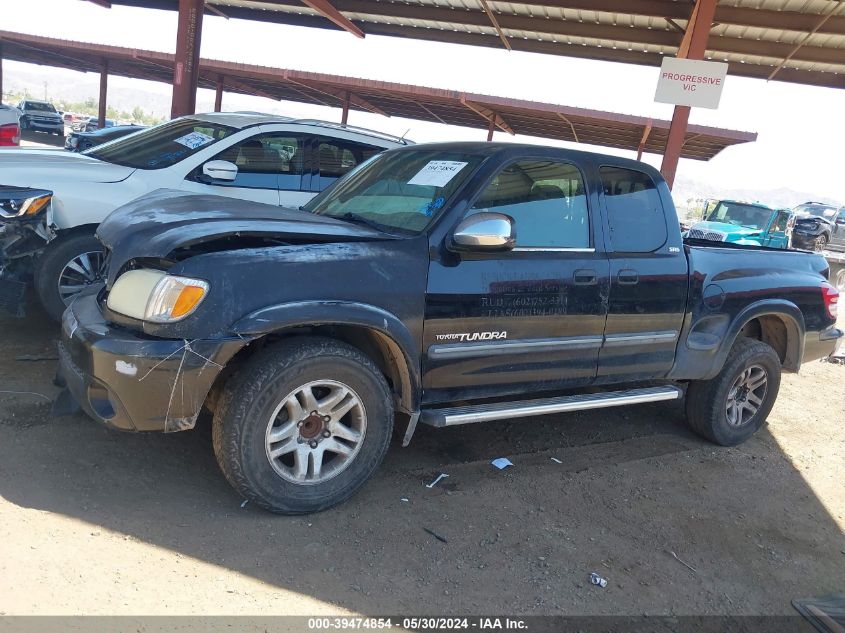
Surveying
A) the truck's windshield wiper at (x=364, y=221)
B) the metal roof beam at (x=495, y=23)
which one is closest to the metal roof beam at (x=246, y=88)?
the metal roof beam at (x=495, y=23)

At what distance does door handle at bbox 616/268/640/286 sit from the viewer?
434 centimetres

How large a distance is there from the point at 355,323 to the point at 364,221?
91 centimetres

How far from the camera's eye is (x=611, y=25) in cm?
1217

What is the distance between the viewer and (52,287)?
5383mm

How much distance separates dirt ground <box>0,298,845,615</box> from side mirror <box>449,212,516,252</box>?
142 centimetres

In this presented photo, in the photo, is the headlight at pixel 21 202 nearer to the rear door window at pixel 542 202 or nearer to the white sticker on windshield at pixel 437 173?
the white sticker on windshield at pixel 437 173

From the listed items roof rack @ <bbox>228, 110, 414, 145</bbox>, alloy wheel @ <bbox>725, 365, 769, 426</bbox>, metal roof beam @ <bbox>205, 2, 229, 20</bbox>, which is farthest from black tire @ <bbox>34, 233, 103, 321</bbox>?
metal roof beam @ <bbox>205, 2, 229, 20</bbox>

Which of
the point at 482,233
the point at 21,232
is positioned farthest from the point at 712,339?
the point at 21,232

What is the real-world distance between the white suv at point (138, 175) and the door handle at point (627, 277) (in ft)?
11.1

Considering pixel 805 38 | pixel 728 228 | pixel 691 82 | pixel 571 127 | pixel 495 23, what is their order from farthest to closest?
pixel 571 127 → pixel 728 228 → pixel 495 23 → pixel 805 38 → pixel 691 82

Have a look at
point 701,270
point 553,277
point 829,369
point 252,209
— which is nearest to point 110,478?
point 252,209

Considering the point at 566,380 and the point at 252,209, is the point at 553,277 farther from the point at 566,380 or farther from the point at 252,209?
the point at 252,209

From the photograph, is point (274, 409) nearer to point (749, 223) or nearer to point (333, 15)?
point (333, 15)

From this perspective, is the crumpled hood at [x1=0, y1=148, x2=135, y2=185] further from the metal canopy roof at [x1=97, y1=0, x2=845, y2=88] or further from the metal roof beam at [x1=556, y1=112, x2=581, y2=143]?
the metal roof beam at [x1=556, y1=112, x2=581, y2=143]
